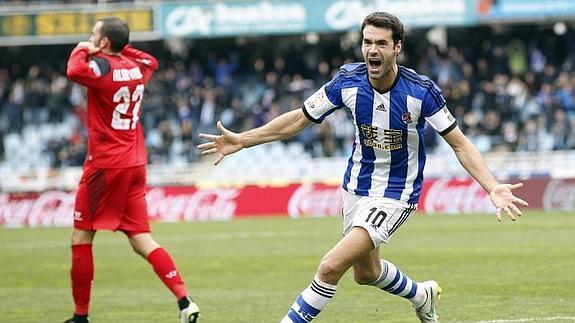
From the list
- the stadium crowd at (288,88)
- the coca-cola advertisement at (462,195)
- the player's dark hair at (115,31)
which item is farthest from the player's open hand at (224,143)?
the stadium crowd at (288,88)

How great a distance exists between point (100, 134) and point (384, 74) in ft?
10.1

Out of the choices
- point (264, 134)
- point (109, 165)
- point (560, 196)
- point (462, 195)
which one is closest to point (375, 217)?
point (264, 134)

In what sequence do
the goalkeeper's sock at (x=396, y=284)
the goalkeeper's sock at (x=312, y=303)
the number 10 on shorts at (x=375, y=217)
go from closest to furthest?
1. the goalkeeper's sock at (x=312, y=303)
2. the number 10 on shorts at (x=375, y=217)
3. the goalkeeper's sock at (x=396, y=284)

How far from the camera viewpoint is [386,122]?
8.77m

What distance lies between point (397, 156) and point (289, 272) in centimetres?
708

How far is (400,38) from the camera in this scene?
866cm

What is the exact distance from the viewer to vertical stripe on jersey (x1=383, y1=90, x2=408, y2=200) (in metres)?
8.75

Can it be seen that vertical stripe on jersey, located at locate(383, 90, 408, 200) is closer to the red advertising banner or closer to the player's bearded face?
the player's bearded face

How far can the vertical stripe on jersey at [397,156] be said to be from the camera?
8750 mm

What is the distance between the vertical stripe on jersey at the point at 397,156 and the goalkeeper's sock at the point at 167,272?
2.33 metres

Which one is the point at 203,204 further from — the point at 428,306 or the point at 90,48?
the point at 428,306

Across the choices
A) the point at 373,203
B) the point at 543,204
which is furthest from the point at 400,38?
the point at 543,204

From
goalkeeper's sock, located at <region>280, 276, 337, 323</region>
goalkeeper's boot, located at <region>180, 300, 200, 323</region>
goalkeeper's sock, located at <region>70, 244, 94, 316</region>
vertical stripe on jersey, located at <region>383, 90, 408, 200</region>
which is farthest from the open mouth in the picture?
goalkeeper's sock, located at <region>70, 244, 94, 316</region>

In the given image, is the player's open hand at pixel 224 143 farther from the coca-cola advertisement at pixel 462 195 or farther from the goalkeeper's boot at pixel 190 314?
the coca-cola advertisement at pixel 462 195
